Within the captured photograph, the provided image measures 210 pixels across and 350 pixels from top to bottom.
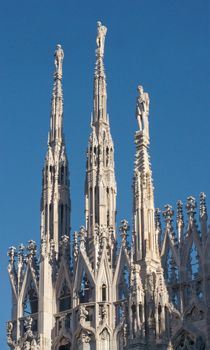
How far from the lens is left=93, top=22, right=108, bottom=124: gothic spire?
121 ft

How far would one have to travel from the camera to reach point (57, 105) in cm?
3869

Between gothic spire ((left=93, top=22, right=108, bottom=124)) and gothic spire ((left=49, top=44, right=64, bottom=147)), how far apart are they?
6.11 feet

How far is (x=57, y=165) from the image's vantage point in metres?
36.9

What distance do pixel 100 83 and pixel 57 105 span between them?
219 cm

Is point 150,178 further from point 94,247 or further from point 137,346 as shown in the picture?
point 94,247

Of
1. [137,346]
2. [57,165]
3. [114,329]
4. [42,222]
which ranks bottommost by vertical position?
[137,346]

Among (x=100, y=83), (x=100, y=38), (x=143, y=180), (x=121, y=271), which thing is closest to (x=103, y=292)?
(x=121, y=271)

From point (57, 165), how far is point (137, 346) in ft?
55.9

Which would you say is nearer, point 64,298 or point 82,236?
point 82,236

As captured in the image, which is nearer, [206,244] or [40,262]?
[206,244]

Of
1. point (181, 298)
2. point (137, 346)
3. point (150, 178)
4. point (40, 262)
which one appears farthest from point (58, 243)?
point (137, 346)

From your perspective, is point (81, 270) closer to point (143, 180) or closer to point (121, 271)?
point (121, 271)

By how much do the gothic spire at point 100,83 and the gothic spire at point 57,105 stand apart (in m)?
1.86

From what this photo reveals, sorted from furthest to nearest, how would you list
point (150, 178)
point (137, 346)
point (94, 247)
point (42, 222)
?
point (42, 222)
point (94, 247)
point (150, 178)
point (137, 346)
